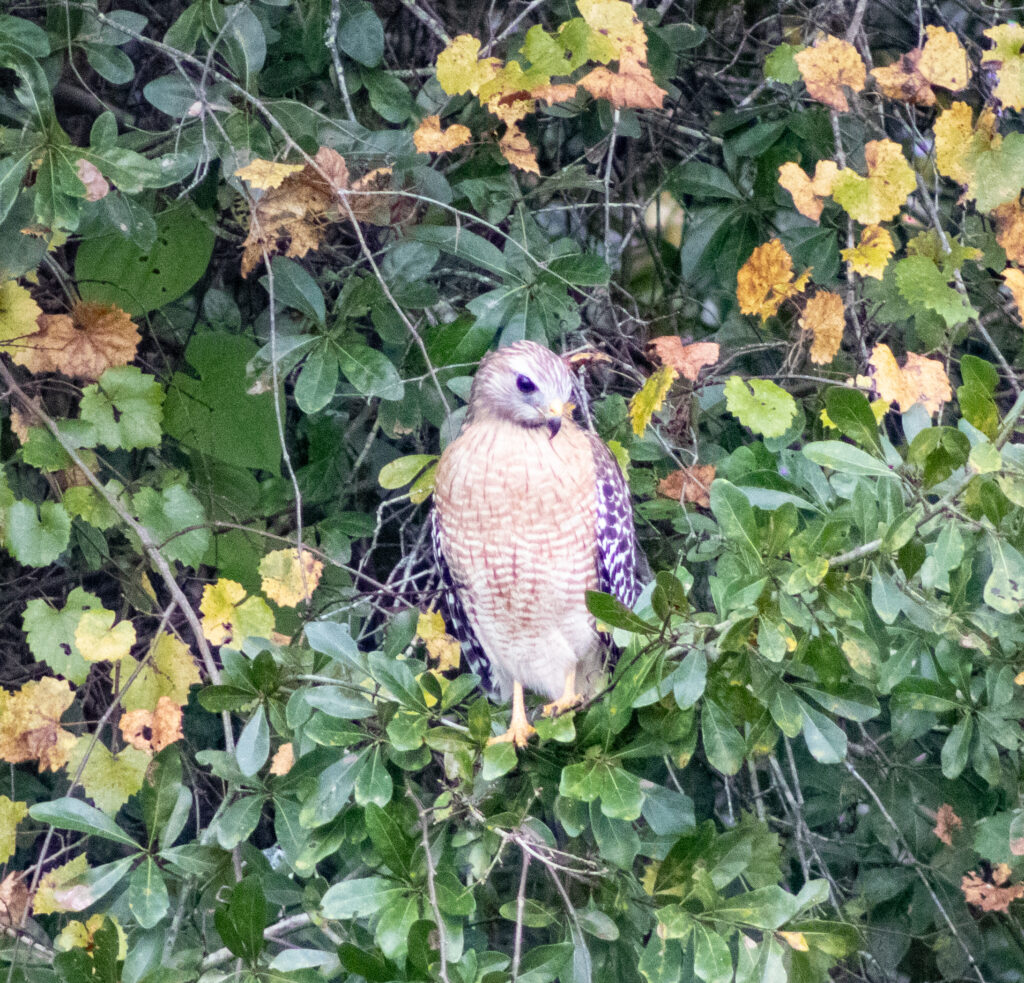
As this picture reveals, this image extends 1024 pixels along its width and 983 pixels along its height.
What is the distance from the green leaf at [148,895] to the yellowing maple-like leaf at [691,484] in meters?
1.16

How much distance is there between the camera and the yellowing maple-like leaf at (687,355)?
2.30 metres

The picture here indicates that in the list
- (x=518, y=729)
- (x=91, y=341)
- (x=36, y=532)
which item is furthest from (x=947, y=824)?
(x=91, y=341)

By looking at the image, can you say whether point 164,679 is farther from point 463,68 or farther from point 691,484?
point 463,68

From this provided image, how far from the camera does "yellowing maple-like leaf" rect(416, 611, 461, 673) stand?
2.26 m

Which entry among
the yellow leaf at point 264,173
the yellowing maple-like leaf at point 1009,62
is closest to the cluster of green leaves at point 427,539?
the yellow leaf at point 264,173

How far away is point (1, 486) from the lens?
7.27 ft

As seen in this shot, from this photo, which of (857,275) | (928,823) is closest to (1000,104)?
(857,275)

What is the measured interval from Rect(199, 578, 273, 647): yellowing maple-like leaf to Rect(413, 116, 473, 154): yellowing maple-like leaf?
2.96 ft

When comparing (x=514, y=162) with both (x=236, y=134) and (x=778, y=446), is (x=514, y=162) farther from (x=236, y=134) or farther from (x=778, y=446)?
(x=778, y=446)

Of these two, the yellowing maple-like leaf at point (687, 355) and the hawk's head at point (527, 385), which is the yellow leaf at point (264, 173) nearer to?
the hawk's head at point (527, 385)

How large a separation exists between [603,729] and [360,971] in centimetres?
48

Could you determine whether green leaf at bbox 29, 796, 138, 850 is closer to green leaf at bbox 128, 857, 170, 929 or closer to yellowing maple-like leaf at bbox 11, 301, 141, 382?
green leaf at bbox 128, 857, 170, 929

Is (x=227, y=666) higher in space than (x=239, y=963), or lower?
higher

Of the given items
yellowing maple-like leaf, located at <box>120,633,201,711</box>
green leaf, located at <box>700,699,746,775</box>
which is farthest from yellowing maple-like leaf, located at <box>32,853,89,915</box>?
green leaf, located at <box>700,699,746,775</box>
